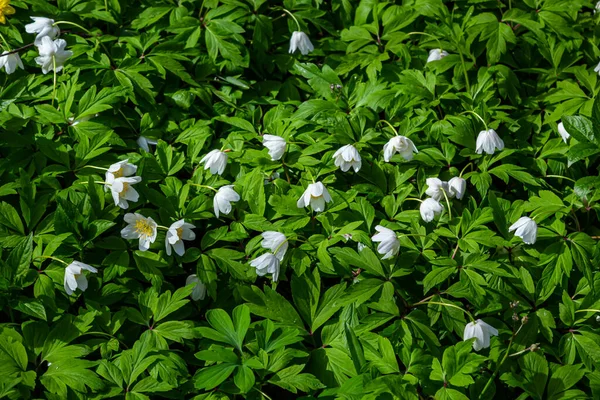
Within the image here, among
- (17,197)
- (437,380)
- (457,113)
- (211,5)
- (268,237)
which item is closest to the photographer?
(437,380)

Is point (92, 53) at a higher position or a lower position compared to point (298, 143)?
higher

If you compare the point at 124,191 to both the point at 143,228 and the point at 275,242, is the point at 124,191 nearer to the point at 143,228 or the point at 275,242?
the point at 143,228

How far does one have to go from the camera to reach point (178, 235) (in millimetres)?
2873

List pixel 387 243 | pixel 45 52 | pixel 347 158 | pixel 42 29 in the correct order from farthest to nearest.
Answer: pixel 42 29 < pixel 45 52 < pixel 347 158 < pixel 387 243

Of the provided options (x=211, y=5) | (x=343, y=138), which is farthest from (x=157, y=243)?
(x=211, y=5)

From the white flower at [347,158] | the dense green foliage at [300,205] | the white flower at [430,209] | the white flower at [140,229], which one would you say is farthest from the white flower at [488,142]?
the white flower at [140,229]

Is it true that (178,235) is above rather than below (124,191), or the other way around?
below

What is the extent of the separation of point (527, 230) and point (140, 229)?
1.62 meters

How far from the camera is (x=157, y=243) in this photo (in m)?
2.90

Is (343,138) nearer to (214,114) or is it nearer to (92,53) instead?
(214,114)

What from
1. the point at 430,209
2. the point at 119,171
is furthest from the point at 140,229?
the point at 430,209

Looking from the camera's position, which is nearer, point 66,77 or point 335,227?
point 335,227

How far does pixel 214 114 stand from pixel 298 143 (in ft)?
1.97

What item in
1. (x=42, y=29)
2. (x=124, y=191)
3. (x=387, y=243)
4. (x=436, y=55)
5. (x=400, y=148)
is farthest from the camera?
(x=436, y=55)
